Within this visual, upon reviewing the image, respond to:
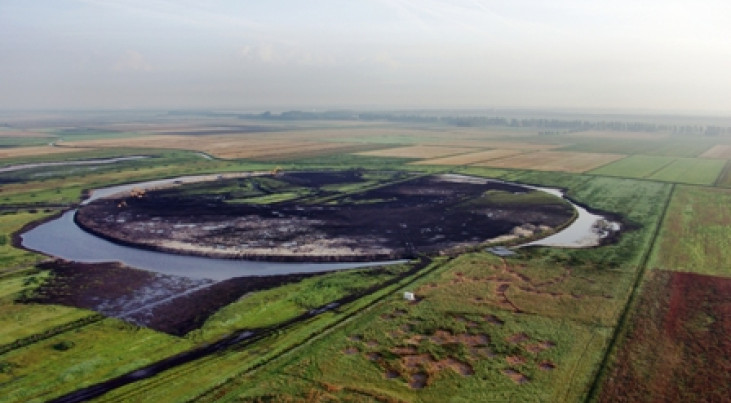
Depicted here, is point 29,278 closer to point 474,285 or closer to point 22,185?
point 474,285

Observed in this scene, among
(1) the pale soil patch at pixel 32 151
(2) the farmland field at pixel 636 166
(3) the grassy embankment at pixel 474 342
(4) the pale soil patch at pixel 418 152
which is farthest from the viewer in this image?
(1) the pale soil patch at pixel 32 151

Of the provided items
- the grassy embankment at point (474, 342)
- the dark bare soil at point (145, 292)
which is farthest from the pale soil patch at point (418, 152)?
the dark bare soil at point (145, 292)

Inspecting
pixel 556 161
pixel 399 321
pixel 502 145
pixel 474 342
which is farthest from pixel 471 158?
pixel 474 342

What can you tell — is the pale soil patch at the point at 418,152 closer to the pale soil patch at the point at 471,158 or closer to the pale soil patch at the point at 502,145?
the pale soil patch at the point at 471,158

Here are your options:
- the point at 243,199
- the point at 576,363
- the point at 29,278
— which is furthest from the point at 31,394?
the point at 243,199

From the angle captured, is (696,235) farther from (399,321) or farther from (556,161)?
(556,161)

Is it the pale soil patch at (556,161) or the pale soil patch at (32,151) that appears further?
the pale soil patch at (32,151)

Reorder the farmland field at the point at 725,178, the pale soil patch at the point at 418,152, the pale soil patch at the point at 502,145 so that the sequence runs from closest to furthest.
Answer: the farmland field at the point at 725,178, the pale soil patch at the point at 418,152, the pale soil patch at the point at 502,145
